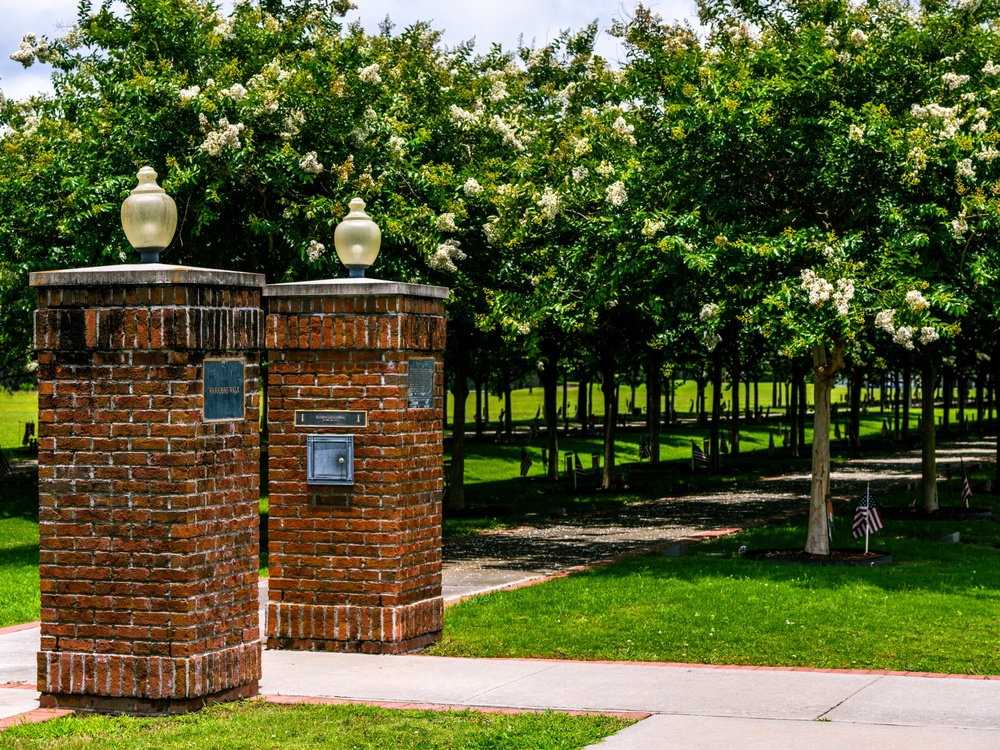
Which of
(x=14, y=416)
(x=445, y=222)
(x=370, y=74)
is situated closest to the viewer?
(x=445, y=222)

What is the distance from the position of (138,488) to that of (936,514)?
59.0ft

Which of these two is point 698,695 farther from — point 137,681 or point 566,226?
point 566,226

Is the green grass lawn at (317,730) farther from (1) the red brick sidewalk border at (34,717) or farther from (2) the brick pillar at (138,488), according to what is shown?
(2) the brick pillar at (138,488)

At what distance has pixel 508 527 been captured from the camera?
918 inches

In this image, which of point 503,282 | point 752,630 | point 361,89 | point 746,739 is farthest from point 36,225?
point 746,739

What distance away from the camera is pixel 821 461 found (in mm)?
17938

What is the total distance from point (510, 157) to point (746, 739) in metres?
14.6

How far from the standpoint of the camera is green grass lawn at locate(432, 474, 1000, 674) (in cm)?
1093

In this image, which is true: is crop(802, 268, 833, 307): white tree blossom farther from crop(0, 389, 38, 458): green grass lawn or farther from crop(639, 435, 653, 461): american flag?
crop(0, 389, 38, 458): green grass lawn

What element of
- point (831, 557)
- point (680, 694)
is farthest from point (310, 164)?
point (680, 694)

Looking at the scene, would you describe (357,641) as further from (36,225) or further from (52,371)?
(36,225)

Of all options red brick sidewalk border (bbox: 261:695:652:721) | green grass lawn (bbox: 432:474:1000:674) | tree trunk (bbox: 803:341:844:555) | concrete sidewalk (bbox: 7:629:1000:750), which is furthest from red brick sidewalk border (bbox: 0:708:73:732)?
tree trunk (bbox: 803:341:844:555)

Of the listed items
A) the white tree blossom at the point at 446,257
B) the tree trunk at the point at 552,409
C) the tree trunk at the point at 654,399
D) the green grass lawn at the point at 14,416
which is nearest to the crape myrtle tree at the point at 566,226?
the white tree blossom at the point at 446,257

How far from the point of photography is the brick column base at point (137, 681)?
28.7ft
